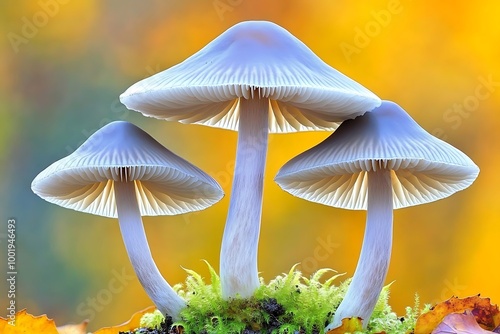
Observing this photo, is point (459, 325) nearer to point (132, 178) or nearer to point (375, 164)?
point (375, 164)

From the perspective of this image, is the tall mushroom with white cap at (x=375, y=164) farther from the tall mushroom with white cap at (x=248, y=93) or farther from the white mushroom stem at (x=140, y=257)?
the white mushroom stem at (x=140, y=257)

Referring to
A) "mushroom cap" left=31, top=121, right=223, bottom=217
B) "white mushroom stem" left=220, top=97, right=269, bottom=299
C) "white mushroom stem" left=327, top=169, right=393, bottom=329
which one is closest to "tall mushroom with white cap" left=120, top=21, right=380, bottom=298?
"white mushroom stem" left=220, top=97, right=269, bottom=299

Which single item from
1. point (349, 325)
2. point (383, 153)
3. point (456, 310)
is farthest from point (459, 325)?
point (383, 153)

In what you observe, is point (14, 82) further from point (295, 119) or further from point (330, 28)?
point (295, 119)

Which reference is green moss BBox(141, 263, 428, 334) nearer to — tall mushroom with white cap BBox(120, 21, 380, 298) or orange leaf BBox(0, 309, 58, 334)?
tall mushroom with white cap BBox(120, 21, 380, 298)

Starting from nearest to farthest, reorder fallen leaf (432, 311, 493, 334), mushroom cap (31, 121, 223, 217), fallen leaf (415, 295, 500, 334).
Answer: fallen leaf (432, 311, 493, 334) → fallen leaf (415, 295, 500, 334) → mushroom cap (31, 121, 223, 217)

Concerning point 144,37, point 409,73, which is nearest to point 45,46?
point 144,37
